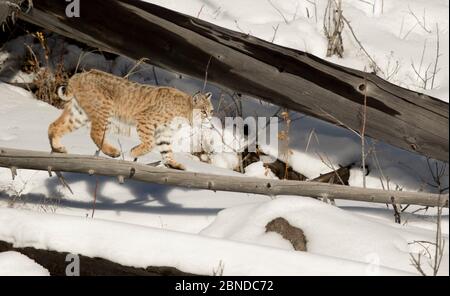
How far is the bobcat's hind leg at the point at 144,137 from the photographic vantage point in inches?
296

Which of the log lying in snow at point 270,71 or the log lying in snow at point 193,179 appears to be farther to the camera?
the log lying in snow at point 270,71

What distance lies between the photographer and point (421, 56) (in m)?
9.62

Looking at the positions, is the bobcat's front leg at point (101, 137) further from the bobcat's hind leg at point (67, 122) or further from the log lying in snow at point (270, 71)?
the log lying in snow at point (270, 71)

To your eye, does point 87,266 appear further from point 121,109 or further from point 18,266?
point 121,109

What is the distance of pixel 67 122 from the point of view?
771 centimetres

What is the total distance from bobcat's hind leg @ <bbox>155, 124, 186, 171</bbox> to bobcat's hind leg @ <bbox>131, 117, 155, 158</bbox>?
68 mm

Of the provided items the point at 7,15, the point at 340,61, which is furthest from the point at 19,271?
the point at 340,61

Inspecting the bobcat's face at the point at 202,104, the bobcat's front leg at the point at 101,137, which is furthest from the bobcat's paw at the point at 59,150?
the bobcat's face at the point at 202,104

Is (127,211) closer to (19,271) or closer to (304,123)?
(19,271)

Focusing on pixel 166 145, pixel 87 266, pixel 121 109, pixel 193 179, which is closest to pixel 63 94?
pixel 121 109

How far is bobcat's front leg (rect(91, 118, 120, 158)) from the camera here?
7.52 m

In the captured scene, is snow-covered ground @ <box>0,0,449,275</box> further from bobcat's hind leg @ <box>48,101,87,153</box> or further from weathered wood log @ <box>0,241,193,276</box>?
bobcat's hind leg @ <box>48,101,87,153</box>

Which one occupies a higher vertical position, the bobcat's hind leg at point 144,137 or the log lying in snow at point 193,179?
the bobcat's hind leg at point 144,137

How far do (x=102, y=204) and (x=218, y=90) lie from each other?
9.13 ft
